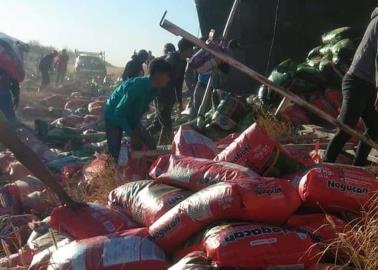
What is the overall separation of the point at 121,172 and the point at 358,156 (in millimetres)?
1995

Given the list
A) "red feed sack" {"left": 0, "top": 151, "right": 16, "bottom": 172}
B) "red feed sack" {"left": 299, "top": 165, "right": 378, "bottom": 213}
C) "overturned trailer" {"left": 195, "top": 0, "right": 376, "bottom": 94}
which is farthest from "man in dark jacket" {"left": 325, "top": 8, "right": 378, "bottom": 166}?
"overturned trailer" {"left": 195, "top": 0, "right": 376, "bottom": 94}

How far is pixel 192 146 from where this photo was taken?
440cm

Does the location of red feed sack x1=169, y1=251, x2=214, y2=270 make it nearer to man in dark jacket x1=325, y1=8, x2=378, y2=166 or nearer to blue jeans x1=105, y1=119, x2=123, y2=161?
man in dark jacket x1=325, y1=8, x2=378, y2=166

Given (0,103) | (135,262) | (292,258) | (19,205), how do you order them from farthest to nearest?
(0,103) → (19,205) → (135,262) → (292,258)

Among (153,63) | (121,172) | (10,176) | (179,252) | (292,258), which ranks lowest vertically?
(10,176)

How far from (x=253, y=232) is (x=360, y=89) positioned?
208 centimetres

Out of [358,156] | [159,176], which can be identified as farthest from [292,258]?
[358,156]

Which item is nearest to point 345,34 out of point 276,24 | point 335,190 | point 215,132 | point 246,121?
point 246,121

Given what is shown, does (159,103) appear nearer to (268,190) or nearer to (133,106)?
(133,106)

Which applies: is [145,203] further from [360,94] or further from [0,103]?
[0,103]

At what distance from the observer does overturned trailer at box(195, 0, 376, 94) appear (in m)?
8.98

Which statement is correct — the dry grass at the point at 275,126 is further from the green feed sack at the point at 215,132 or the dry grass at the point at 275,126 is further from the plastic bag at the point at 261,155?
the plastic bag at the point at 261,155

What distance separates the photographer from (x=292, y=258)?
2.61 m

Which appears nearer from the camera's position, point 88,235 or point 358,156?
point 88,235
